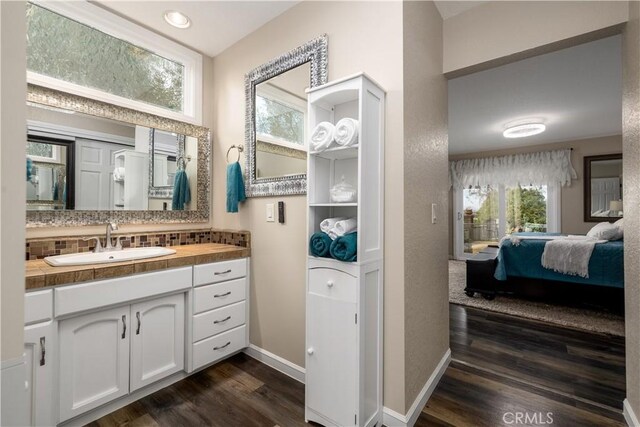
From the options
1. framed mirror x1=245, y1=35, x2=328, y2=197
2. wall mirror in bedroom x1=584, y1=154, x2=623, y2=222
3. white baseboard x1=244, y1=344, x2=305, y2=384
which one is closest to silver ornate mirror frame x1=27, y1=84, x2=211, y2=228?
framed mirror x1=245, y1=35, x2=328, y2=197

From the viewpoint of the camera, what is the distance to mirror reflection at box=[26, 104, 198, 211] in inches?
70.9

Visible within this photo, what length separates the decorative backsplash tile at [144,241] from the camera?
1740 mm

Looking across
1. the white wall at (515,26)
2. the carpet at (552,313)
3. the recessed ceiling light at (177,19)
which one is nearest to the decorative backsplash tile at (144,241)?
the recessed ceiling light at (177,19)

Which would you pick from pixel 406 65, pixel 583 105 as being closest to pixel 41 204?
pixel 406 65

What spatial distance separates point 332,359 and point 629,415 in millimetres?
1622

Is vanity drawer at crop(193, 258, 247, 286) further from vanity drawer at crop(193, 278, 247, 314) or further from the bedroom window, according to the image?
the bedroom window

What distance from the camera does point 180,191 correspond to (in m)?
2.43

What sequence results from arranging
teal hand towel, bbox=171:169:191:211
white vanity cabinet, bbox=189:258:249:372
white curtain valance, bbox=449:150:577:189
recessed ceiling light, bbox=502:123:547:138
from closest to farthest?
1. white vanity cabinet, bbox=189:258:249:372
2. teal hand towel, bbox=171:169:191:211
3. recessed ceiling light, bbox=502:123:547:138
4. white curtain valance, bbox=449:150:577:189

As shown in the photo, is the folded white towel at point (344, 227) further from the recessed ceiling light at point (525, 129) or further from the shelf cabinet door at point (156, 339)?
the recessed ceiling light at point (525, 129)

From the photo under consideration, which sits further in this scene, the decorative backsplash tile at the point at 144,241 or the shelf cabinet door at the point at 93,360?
the decorative backsplash tile at the point at 144,241

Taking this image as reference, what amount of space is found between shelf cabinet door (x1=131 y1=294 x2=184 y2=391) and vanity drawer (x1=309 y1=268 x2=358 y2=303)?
941 millimetres

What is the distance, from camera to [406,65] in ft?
5.09

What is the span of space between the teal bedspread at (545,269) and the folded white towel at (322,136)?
3255 millimetres

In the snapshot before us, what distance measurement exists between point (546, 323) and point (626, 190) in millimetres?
2043
